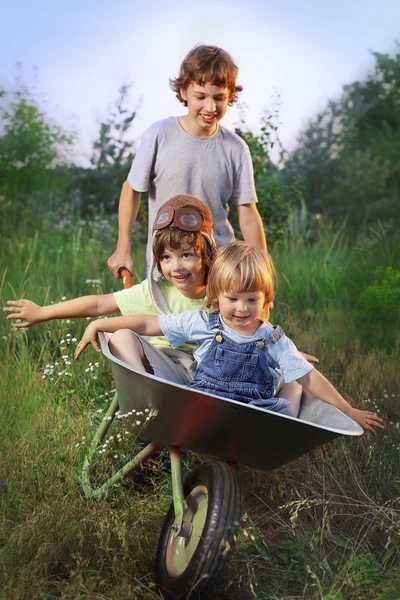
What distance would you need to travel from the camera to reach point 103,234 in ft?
24.9

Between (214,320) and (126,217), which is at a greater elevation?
(126,217)

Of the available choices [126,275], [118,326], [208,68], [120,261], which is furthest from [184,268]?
[208,68]

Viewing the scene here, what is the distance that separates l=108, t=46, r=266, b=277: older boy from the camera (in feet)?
10.1

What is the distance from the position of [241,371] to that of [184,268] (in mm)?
438

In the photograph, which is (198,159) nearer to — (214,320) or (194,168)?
(194,168)

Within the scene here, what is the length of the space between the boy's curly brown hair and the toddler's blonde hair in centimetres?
94

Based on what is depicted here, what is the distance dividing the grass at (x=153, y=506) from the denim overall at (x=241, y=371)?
365 mm

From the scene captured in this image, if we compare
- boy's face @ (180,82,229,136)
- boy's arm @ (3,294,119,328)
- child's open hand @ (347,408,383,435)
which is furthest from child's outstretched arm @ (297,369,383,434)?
boy's face @ (180,82,229,136)

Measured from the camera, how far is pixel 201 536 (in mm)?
1980

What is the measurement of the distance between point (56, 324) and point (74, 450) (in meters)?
1.36

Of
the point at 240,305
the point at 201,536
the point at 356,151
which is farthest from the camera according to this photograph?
the point at 356,151

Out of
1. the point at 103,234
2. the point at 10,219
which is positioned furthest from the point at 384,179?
the point at 10,219

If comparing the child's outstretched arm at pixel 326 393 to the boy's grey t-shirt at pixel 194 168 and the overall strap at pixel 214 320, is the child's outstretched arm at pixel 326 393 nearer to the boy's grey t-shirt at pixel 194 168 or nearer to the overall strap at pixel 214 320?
the overall strap at pixel 214 320

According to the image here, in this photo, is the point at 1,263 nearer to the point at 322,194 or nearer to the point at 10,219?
the point at 10,219
